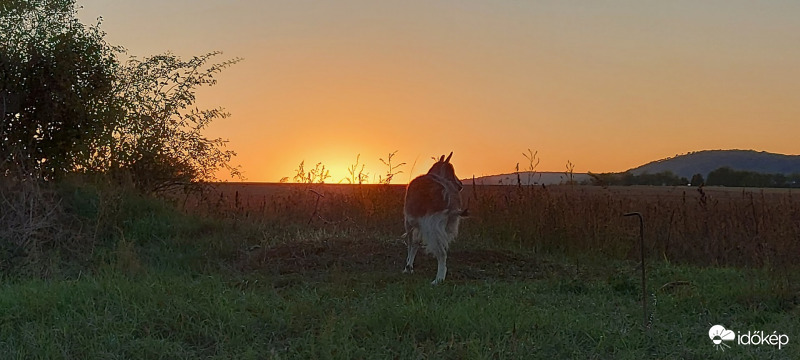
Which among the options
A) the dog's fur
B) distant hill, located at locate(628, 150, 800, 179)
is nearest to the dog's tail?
the dog's fur

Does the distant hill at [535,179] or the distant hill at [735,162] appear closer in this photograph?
the distant hill at [535,179]

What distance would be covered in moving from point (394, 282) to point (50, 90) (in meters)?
7.77

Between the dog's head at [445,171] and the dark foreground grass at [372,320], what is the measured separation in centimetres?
193

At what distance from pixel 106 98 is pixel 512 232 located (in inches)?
319

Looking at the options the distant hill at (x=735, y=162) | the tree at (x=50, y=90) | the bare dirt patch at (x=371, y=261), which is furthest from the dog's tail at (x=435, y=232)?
the distant hill at (x=735, y=162)

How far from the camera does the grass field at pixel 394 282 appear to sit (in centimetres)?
533

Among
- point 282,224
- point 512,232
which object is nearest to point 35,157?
point 282,224

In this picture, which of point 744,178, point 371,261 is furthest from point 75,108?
point 744,178

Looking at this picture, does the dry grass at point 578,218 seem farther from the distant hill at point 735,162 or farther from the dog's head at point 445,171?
the distant hill at point 735,162

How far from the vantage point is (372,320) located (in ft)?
18.6

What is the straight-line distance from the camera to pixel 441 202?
8375mm

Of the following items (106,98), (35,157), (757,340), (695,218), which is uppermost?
(106,98)

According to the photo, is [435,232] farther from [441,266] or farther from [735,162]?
[735,162]

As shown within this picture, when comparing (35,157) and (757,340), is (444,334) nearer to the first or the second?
(757,340)
